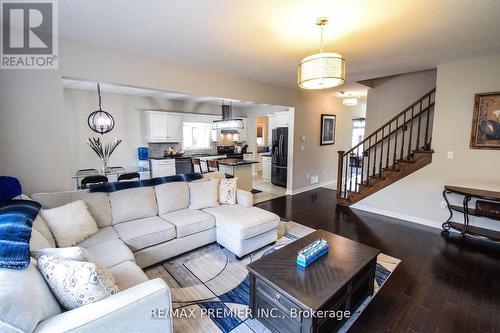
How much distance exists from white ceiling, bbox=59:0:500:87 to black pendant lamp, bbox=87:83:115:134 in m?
2.70

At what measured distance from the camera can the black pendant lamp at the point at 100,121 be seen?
16.6 feet

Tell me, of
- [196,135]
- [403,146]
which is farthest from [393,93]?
[196,135]

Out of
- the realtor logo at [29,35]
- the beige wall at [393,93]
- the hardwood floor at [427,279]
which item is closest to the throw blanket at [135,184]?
the realtor logo at [29,35]

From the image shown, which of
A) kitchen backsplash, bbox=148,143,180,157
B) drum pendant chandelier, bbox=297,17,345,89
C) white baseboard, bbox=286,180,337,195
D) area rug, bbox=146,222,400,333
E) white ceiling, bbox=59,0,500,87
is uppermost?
white ceiling, bbox=59,0,500,87

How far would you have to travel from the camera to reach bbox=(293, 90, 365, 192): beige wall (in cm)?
580

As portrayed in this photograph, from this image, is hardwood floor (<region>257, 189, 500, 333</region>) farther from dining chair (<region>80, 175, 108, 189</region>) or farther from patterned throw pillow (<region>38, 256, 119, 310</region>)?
dining chair (<region>80, 175, 108, 189</region>)

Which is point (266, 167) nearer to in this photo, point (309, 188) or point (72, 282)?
point (309, 188)

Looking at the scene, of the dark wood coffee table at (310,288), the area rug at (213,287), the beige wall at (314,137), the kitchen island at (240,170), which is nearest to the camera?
the dark wood coffee table at (310,288)

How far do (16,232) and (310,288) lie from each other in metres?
1.99

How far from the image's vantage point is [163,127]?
6.46 m

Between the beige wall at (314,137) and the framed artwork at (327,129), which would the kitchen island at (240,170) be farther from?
the framed artwork at (327,129)

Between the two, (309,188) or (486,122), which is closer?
(486,122)

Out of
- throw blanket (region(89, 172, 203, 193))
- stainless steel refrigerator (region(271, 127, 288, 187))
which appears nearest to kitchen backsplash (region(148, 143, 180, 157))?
stainless steel refrigerator (region(271, 127, 288, 187))

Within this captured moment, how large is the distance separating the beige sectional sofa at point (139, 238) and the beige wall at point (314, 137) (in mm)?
2907
